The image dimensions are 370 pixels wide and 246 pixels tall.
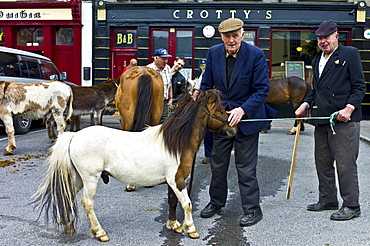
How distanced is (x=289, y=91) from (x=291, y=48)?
5.40 meters

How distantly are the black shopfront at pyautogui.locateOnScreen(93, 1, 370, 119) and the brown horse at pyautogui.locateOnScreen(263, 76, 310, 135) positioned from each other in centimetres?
471

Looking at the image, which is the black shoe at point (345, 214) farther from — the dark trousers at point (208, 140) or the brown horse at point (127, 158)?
the dark trousers at point (208, 140)

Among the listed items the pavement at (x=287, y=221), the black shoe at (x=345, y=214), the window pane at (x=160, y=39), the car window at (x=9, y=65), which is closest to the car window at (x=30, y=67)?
the car window at (x=9, y=65)

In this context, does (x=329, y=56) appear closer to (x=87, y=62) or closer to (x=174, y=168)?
(x=174, y=168)

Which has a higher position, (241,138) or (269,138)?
(241,138)

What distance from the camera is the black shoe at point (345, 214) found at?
178 inches

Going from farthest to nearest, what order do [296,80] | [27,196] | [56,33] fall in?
[56,33]
[296,80]
[27,196]

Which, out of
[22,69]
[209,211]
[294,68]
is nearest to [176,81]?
[209,211]

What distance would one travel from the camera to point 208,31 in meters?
16.9

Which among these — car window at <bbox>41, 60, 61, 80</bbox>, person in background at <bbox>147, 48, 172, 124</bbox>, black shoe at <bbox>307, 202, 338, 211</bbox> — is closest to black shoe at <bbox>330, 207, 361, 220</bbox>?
black shoe at <bbox>307, 202, 338, 211</bbox>

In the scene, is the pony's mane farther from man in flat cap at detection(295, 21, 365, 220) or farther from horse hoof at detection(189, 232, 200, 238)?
man in flat cap at detection(295, 21, 365, 220)

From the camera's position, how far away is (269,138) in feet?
37.2

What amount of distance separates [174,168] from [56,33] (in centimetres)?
1567

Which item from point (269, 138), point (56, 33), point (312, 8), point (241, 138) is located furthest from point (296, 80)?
point (56, 33)
